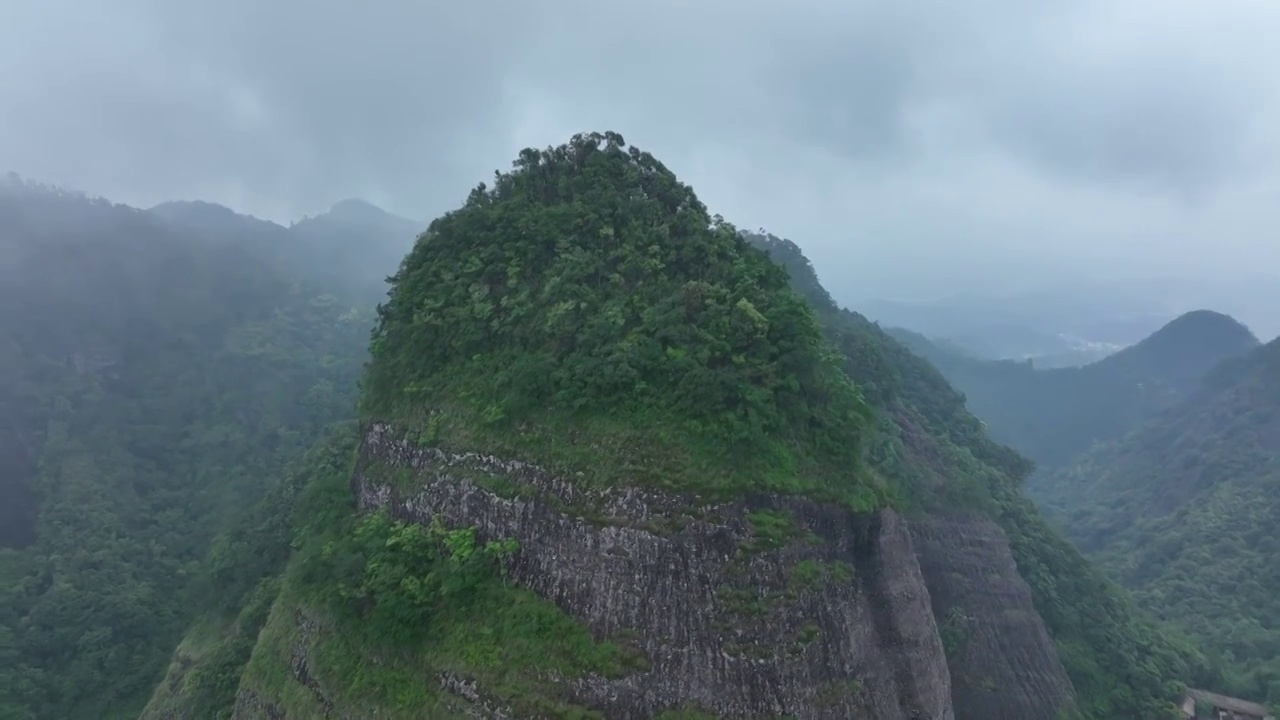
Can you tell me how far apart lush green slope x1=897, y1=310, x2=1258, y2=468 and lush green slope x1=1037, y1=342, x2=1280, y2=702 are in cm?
942

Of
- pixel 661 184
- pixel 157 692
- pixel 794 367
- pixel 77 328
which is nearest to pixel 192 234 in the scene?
pixel 77 328

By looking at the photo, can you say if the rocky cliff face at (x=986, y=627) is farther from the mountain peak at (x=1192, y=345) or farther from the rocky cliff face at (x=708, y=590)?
the mountain peak at (x=1192, y=345)

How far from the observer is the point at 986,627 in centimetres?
2652

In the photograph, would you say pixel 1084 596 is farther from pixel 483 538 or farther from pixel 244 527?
pixel 244 527

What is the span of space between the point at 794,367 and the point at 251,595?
82.6ft

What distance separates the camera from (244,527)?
114 feet

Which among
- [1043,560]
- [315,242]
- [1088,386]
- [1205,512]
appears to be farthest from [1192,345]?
[315,242]

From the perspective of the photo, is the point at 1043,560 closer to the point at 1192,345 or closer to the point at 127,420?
the point at 127,420

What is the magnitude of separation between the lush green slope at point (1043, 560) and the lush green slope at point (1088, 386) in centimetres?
5855

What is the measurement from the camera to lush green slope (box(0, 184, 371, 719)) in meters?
33.4

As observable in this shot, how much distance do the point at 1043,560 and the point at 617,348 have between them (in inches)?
1090

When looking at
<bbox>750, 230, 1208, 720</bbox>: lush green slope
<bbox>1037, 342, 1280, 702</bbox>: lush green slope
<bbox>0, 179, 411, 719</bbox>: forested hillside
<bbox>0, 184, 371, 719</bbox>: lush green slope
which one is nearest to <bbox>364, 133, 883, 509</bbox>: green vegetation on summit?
<bbox>750, 230, 1208, 720</bbox>: lush green slope

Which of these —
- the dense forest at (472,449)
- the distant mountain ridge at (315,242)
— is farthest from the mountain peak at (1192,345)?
the distant mountain ridge at (315,242)

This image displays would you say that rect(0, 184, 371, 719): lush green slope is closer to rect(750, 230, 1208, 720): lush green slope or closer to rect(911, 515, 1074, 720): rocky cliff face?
rect(911, 515, 1074, 720): rocky cliff face
